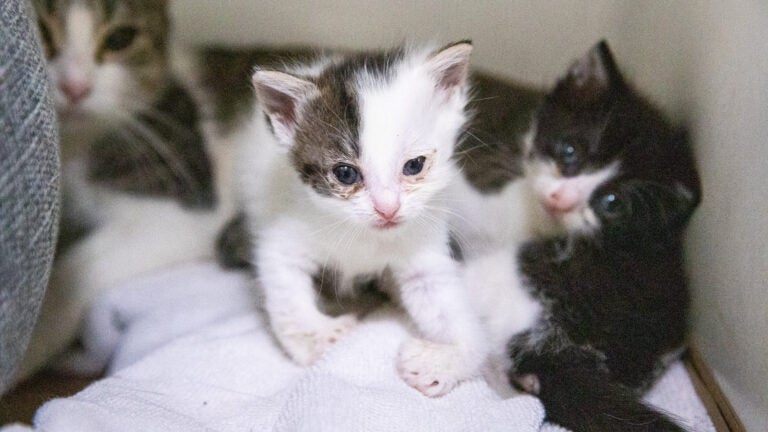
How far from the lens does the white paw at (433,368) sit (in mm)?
1181

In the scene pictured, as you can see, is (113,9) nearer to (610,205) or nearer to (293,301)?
(293,301)

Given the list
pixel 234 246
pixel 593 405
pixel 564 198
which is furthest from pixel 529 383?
pixel 234 246

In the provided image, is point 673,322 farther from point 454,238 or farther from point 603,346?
point 454,238

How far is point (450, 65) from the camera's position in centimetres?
116

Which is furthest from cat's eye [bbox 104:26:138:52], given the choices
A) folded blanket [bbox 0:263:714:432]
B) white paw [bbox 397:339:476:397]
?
white paw [bbox 397:339:476:397]

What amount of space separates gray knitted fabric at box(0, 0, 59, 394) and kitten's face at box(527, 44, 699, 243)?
3.23ft

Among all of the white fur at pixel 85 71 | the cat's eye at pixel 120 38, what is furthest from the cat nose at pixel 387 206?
the cat's eye at pixel 120 38

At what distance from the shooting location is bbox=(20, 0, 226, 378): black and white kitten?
149 centimetres

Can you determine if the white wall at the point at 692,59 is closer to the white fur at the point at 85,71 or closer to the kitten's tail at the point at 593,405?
the kitten's tail at the point at 593,405

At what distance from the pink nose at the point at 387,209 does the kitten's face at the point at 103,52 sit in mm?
730

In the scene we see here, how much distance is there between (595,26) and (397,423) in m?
1.20

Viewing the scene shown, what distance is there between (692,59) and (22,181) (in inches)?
50.1

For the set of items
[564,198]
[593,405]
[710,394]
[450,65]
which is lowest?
[710,394]

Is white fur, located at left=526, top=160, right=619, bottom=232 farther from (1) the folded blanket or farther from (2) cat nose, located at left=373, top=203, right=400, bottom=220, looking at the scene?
(2) cat nose, located at left=373, top=203, right=400, bottom=220
